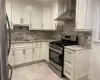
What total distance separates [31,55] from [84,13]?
2.38 m

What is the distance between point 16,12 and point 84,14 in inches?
95.0

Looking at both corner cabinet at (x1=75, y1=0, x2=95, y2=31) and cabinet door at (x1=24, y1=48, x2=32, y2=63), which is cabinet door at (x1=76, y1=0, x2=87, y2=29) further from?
cabinet door at (x1=24, y1=48, x2=32, y2=63)

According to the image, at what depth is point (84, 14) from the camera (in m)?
2.17

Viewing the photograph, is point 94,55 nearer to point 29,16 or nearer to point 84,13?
point 84,13

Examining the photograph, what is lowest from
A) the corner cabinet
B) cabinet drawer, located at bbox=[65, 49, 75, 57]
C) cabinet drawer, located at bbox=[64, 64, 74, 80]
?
cabinet drawer, located at bbox=[64, 64, 74, 80]

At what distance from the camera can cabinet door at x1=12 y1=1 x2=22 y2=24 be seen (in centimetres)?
327

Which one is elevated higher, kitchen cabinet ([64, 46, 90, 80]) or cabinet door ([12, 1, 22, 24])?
cabinet door ([12, 1, 22, 24])

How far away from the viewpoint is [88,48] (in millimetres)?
2404

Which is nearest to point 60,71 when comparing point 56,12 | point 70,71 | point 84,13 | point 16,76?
point 70,71

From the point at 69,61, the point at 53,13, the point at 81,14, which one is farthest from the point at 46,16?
the point at 69,61

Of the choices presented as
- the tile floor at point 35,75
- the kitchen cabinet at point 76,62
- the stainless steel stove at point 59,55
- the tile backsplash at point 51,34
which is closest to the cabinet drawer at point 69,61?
the kitchen cabinet at point 76,62

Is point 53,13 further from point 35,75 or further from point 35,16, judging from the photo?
point 35,75

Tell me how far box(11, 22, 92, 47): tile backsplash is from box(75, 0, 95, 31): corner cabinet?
0.35 metres

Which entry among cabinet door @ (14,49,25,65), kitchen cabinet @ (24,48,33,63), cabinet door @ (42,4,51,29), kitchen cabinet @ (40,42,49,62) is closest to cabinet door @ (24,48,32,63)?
kitchen cabinet @ (24,48,33,63)
